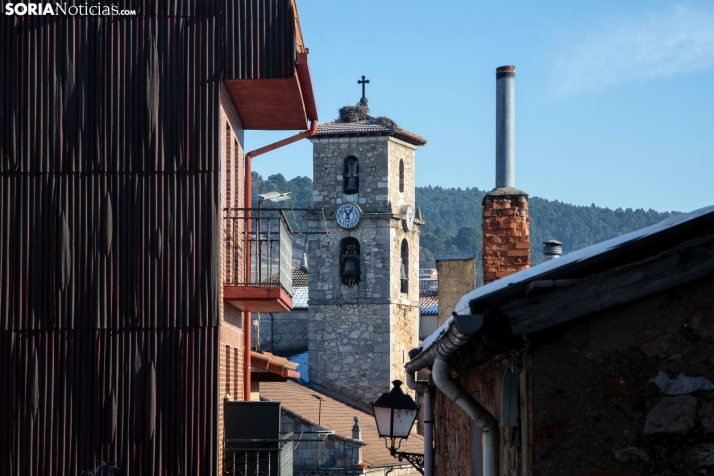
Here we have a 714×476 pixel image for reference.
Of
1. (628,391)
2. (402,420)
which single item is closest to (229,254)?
(402,420)

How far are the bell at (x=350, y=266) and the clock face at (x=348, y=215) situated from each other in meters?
1.41

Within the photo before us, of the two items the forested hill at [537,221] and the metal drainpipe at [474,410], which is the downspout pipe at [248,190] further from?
the forested hill at [537,221]

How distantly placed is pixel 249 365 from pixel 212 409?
133 inches

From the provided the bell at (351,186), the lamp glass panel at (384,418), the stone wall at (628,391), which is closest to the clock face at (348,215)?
the bell at (351,186)

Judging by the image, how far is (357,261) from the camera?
4178 cm

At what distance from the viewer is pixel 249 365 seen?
47.5ft

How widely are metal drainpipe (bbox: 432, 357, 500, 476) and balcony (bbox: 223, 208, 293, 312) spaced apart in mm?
5926

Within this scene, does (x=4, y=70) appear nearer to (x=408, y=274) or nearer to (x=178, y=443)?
(x=178, y=443)

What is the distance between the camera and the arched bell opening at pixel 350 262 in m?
41.7

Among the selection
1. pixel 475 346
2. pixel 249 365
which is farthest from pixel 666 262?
pixel 249 365

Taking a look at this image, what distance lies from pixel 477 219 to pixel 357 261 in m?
142

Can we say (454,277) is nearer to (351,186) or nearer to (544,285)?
(544,285)

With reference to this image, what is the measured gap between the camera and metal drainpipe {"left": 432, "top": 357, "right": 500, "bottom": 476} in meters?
6.14

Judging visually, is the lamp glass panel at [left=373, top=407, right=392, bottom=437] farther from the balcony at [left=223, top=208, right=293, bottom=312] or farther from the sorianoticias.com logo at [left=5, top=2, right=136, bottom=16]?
the sorianoticias.com logo at [left=5, top=2, right=136, bottom=16]
